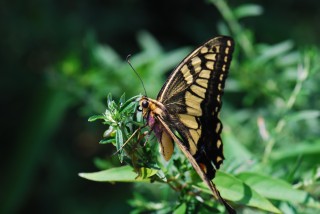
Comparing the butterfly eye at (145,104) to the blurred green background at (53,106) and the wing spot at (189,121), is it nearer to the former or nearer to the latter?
the wing spot at (189,121)

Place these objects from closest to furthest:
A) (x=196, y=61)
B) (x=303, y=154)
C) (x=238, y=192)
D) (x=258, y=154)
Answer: (x=238, y=192), (x=196, y=61), (x=303, y=154), (x=258, y=154)

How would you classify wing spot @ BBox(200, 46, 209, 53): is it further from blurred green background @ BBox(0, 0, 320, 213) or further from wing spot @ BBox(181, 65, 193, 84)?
blurred green background @ BBox(0, 0, 320, 213)

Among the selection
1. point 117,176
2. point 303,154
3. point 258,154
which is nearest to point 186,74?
point 117,176

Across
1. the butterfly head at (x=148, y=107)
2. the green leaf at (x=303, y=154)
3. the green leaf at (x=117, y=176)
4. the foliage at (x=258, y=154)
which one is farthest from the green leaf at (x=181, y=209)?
the green leaf at (x=303, y=154)

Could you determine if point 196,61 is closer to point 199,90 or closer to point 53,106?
point 199,90

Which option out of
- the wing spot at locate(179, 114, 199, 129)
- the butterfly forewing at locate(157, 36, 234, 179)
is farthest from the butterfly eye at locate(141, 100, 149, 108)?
the wing spot at locate(179, 114, 199, 129)

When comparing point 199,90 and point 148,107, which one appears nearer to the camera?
point 148,107

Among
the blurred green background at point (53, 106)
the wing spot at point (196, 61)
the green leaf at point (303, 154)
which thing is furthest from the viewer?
the blurred green background at point (53, 106)
